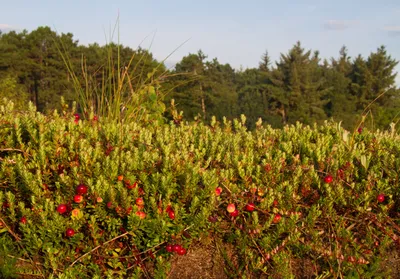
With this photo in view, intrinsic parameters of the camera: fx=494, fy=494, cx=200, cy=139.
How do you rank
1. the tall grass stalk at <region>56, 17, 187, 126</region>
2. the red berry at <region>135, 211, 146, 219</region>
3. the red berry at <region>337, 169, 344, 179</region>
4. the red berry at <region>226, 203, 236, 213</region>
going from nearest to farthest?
the red berry at <region>135, 211, 146, 219</region>
the red berry at <region>226, 203, 236, 213</region>
the red berry at <region>337, 169, 344, 179</region>
the tall grass stalk at <region>56, 17, 187, 126</region>

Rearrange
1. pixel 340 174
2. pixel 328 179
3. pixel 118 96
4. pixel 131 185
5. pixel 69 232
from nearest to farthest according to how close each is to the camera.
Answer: pixel 69 232, pixel 131 185, pixel 328 179, pixel 340 174, pixel 118 96

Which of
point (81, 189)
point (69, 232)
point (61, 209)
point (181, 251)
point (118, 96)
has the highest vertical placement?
point (118, 96)

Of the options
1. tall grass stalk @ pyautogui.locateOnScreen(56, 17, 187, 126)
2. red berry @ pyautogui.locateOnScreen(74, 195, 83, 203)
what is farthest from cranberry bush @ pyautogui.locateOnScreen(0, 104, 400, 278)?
tall grass stalk @ pyautogui.locateOnScreen(56, 17, 187, 126)

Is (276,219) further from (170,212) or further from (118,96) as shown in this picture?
(118,96)

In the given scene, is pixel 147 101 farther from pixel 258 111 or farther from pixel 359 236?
pixel 258 111

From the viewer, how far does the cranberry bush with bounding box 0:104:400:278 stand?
2.57 m

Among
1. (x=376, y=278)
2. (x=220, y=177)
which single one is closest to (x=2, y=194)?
(x=220, y=177)

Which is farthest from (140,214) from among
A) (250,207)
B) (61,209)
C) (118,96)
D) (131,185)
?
(118,96)

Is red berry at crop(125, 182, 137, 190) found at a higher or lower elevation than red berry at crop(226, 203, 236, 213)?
higher

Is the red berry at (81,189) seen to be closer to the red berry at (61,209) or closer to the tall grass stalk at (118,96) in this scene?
the red berry at (61,209)

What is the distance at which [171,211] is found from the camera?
2.58 metres

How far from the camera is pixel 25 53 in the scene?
6125cm

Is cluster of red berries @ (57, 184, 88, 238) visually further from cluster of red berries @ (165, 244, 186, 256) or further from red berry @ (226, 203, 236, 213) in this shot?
red berry @ (226, 203, 236, 213)

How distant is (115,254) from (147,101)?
2.96 metres
